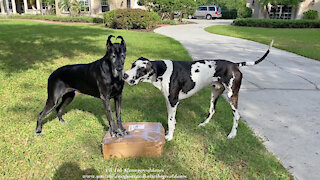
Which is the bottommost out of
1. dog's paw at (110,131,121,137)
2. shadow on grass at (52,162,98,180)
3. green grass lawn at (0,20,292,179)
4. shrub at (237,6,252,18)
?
shadow on grass at (52,162,98,180)

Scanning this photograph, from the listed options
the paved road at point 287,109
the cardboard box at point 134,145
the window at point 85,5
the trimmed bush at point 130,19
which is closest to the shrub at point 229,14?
the window at point 85,5

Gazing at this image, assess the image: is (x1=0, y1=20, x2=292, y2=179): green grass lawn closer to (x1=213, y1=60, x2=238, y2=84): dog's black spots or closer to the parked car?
(x1=213, y1=60, x2=238, y2=84): dog's black spots

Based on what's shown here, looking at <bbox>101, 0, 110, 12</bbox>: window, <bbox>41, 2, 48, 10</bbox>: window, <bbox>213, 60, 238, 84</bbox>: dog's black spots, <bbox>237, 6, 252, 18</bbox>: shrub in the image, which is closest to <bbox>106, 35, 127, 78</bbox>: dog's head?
<bbox>213, 60, 238, 84</bbox>: dog's black spots

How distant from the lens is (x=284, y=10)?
104 feet

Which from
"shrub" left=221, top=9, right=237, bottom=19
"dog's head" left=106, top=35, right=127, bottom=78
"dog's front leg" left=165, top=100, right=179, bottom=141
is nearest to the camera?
"dog's head" left=106, top=35, right=127, bottom=78

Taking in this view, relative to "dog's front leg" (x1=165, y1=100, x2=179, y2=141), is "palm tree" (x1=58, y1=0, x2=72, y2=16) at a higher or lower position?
higher

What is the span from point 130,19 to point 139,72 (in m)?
17.8

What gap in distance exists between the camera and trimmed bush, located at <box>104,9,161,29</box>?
65.0 feet

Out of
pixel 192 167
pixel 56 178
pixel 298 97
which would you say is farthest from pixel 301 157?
pixel 56 178

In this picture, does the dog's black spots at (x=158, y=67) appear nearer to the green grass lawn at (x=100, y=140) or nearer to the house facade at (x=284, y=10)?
the green grass lawn at (x=100, y=140)

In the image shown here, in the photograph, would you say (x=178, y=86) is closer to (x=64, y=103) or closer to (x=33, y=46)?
(x=64, y=103)

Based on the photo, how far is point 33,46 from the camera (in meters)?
10.7

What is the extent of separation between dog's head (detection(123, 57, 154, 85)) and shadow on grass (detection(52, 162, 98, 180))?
1166mm

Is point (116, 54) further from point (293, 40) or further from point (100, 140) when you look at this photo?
point (293, 40)
